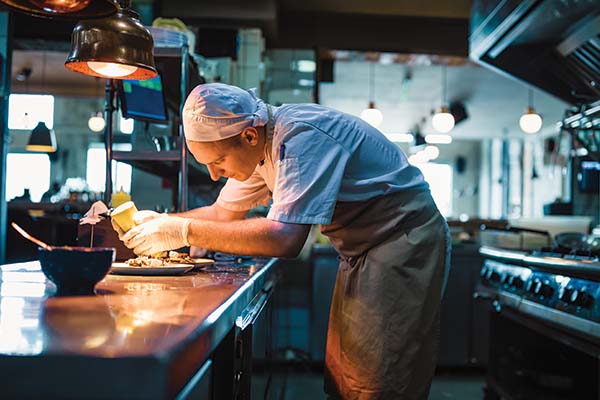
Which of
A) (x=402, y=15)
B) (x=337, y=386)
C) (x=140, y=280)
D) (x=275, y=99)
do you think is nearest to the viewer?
(x=140, y=280)

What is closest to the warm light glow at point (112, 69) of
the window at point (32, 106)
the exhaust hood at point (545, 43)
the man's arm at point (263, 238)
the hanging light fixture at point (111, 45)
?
the hanging light fixture at point (111, 45)

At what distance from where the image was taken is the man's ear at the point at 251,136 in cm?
159

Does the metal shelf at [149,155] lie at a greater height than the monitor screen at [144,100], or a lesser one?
→ lesser

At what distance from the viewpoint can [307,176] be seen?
140cm

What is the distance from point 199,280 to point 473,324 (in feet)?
10.6

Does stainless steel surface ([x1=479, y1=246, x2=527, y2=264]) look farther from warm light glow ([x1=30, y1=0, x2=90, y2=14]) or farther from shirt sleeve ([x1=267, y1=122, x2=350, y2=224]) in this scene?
warm light glow ([x1=30, y1=0, x2=90, y2=14])

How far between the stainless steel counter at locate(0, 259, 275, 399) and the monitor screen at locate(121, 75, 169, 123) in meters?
1.43

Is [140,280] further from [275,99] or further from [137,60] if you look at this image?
[275,99]

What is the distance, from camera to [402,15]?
5.68 m

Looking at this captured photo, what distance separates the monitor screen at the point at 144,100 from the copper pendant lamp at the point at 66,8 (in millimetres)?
988

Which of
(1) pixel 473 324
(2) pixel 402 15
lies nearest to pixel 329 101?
(2) pixel 402 15

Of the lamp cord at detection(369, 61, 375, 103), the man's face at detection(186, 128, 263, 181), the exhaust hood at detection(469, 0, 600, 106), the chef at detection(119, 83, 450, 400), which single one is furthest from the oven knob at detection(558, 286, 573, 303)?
the lamp cord at detection(369, 61, 375, 103)

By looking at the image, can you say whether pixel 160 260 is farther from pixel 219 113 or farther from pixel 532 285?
pixel 532 285

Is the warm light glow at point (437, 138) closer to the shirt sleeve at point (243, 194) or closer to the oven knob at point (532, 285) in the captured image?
the oven knob at point (532, 285)
